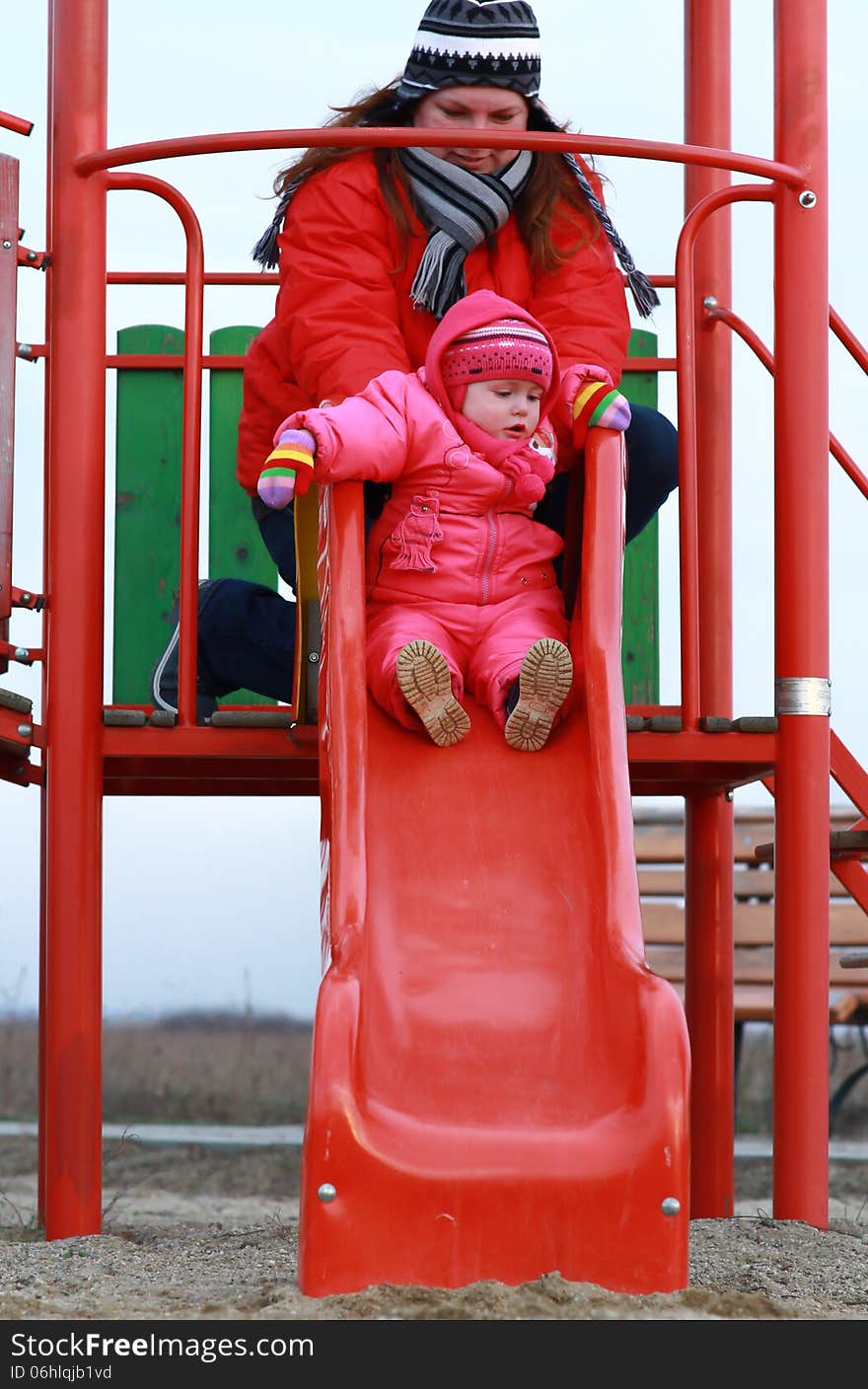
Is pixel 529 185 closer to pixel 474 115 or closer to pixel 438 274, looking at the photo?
pixel 474 115

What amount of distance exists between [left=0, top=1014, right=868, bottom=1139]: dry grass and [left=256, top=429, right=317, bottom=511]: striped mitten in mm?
6232

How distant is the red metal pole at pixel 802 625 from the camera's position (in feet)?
12.3

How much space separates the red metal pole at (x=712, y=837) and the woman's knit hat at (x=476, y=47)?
33.3 inches

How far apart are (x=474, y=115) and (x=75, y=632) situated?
4.47ft

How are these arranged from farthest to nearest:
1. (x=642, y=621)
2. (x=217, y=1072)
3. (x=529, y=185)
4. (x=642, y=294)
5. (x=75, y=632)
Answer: (x=217, y=1072), (x=642, y=621), (x=642, y=294), (x=529, y=185), (x=75, y=632)

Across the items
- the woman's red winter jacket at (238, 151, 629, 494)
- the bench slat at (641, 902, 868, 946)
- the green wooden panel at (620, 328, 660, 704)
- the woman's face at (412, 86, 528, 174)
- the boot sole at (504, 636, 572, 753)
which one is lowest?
the bench slat at (641, 902, 868, 946)

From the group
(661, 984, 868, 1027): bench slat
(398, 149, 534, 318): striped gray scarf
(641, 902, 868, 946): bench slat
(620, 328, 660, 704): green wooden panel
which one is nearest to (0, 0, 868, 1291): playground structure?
(620, 328, 660, 704): green wooden panel

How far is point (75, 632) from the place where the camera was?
3.80 m

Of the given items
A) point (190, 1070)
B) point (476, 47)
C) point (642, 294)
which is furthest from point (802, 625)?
point (190, 1070)

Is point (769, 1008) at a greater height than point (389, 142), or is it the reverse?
point (389, 142)

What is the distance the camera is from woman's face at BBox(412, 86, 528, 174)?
3988mm

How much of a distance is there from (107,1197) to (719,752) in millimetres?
3366

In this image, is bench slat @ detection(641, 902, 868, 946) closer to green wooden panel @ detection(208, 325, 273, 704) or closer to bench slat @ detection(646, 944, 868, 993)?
bench slat @ detection(646, 944, 868, 993)

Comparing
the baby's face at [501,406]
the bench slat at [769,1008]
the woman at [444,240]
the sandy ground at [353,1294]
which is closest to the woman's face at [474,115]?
the woman at [444,240]
